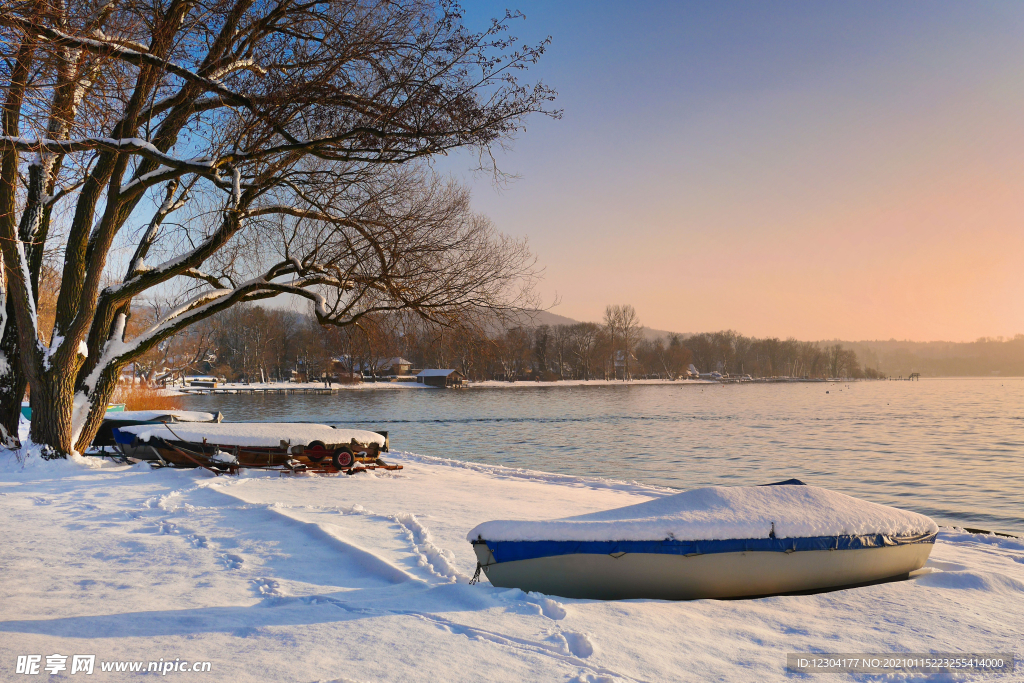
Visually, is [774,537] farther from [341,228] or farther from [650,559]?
[341,228]

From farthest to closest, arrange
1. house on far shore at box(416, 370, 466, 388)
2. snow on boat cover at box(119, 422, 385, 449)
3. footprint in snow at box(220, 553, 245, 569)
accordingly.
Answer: house on far shore at box(416, 370, 466, 388) → snow on boat cover at box(119, 422, 385, 449) → footprint in snow at box(220, 553, 245, 569)

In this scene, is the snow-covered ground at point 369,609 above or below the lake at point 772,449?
above

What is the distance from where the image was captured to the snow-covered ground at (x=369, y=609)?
13.0ft

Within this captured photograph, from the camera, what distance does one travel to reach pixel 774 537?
19.8ft

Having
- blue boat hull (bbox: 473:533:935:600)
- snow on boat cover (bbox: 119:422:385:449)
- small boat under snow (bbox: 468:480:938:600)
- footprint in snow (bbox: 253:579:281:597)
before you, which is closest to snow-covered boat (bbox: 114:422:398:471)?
snow on boat cover (bbox: 119:422:385:449)

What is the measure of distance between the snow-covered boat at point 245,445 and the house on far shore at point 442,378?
3700 inches

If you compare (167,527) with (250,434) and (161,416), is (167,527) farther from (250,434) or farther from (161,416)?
(161,416)

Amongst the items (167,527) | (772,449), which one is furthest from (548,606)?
(772,449)

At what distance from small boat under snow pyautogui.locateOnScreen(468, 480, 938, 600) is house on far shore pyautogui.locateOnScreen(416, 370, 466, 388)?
10167 centimetres

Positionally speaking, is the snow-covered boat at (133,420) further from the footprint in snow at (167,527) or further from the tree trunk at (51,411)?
the footprint in snow at (167,527)

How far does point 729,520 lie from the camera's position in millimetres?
6047

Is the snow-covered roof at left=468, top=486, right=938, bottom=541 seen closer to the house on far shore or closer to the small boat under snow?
the small boat under snow

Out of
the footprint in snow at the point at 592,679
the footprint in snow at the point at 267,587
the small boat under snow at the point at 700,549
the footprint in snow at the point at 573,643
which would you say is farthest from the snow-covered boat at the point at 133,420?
the footprint in snow at the point at 592,679

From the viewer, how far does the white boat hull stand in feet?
18.8
